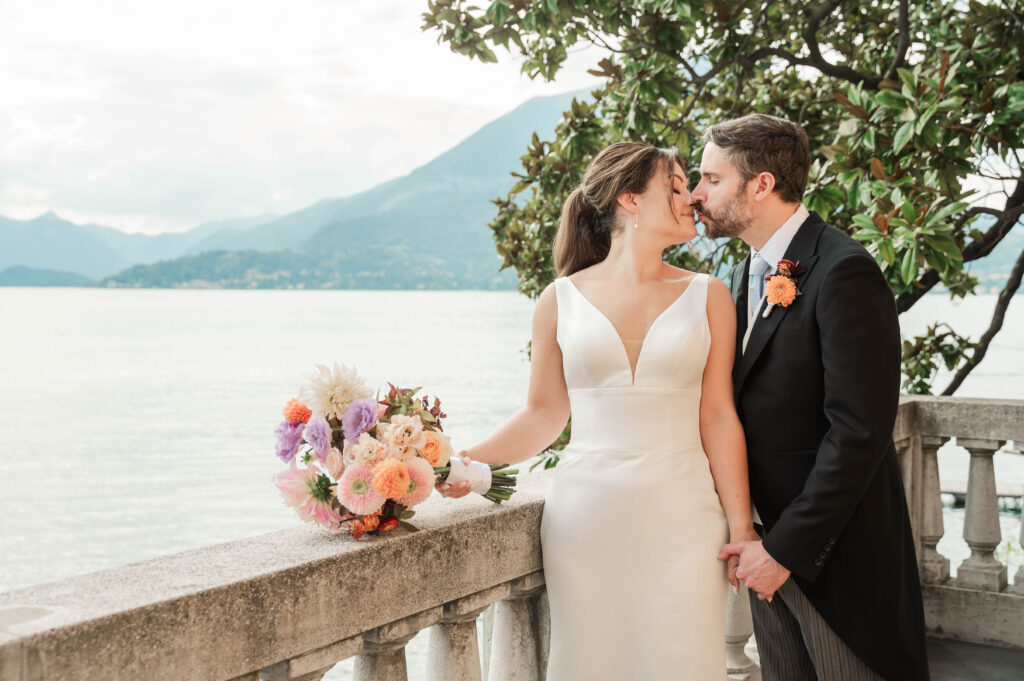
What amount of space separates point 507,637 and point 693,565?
547 millimetres

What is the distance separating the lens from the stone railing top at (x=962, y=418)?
12.5ft

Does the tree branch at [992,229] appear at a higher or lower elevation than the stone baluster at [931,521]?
higher

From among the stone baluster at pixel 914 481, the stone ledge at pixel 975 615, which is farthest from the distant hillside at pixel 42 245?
the stone ledge at pixel 975 615

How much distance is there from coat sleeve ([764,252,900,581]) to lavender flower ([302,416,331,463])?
1.16 metres

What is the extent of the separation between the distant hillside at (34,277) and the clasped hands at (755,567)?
214278 millimetres

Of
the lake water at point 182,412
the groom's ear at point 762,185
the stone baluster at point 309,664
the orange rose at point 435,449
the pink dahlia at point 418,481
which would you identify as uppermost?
the groom's ear at point 762,185

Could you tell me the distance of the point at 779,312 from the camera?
2461 mm

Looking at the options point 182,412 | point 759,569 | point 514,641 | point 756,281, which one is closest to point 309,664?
point 514,641

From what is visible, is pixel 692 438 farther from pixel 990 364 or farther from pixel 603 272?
pixel 990 364

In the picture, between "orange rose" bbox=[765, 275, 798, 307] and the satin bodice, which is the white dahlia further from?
"orange rose" bbox=[765, 275, 798, 307]

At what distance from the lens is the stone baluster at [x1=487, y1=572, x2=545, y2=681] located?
2.50 metres

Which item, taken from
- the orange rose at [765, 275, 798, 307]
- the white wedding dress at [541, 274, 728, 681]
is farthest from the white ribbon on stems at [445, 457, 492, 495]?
the orange rose at [765, 275, 798, 307]

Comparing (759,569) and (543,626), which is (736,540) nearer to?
(759,569)

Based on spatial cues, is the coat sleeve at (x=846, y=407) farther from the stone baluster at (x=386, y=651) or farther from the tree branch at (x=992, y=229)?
the tree branch at (x=992, y=229)
